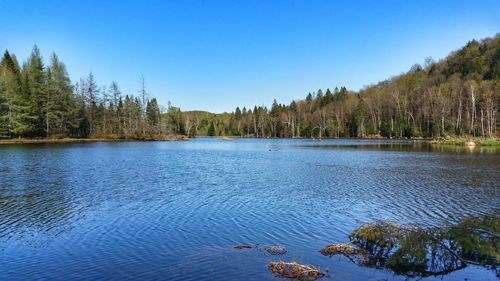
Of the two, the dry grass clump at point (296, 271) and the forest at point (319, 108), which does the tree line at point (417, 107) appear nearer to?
the forest at point (319, 108)

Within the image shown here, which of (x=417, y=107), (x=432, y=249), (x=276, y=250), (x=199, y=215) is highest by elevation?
(x=417, y=107)

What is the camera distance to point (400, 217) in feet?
57.5

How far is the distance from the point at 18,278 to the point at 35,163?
104ft

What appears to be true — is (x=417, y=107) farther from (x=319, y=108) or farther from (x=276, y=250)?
(x=276, y=250)

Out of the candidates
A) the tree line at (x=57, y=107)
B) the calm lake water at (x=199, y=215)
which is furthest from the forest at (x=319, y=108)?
the calm lake water at (x=199, y=215)

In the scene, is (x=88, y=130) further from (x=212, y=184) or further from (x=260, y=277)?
(x=260, y=277)

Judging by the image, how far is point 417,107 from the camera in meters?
130

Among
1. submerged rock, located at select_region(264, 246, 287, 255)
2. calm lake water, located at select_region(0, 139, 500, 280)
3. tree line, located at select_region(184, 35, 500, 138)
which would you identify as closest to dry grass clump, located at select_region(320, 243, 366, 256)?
calm lake water, located at select_region(0, 139, 500, 280)

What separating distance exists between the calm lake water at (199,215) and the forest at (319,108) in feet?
187

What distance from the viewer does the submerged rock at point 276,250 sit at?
12.2 m

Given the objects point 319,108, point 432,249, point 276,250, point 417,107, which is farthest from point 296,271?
point 319,108

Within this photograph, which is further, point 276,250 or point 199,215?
point 199,215

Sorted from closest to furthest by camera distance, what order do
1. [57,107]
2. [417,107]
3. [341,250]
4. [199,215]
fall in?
[341,250] < [199,215] < [57,107] < [417,107]

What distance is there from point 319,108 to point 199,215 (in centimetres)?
15919
